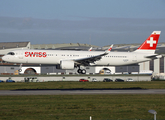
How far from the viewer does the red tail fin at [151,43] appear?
152 feet

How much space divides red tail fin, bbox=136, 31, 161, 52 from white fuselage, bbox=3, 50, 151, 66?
5.35ft

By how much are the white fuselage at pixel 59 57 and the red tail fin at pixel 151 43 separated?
5.35 feet

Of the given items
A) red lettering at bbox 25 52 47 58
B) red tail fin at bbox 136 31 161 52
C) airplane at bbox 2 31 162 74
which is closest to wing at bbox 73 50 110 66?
airplane at bbox 2 31 162 74

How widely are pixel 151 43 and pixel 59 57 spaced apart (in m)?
17.2

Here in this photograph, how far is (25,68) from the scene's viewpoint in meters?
80.4

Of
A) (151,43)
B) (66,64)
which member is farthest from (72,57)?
(151,43)

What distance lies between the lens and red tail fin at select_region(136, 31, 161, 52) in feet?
152

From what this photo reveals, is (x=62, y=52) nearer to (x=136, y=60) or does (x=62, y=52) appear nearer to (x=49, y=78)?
(x=136, y=60)
